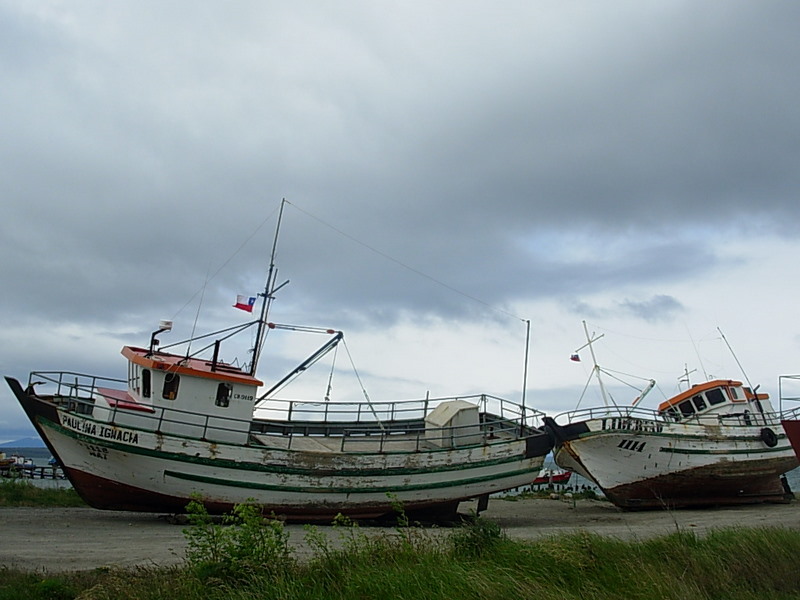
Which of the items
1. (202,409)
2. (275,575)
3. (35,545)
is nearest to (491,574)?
(275,575)

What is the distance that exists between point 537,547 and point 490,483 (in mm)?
9517

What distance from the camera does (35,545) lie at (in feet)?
35.7

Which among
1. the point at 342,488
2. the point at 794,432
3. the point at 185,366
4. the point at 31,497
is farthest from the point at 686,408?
the point at 31,497

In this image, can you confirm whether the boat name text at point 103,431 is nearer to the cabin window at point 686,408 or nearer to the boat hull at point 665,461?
the boat hull at point 665,461

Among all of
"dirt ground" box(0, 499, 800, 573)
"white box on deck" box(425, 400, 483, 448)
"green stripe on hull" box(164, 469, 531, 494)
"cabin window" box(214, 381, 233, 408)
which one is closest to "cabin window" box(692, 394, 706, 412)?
"dirt ground" box(0, 499, 800, 573)

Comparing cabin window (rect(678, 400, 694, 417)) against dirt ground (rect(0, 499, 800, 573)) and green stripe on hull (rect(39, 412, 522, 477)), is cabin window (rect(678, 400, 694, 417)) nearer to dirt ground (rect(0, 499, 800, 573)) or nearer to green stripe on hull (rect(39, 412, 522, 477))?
dirt ground (rect(0, 499, 800, 573))

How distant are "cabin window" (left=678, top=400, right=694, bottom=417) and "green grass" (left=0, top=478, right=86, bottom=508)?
2135cm

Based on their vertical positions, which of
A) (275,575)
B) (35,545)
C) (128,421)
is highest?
(128,421)

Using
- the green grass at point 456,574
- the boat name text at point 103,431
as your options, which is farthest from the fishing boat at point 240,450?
the green grass at point 456,574

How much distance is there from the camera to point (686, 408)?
2408cm

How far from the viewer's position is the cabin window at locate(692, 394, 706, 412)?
23.7 meters

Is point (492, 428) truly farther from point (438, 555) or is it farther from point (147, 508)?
point (438, 555)

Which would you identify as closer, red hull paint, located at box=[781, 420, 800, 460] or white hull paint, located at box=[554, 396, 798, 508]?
red hull paint, located at box=[781, 420, 800, 460]

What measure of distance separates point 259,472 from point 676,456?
1338cm
